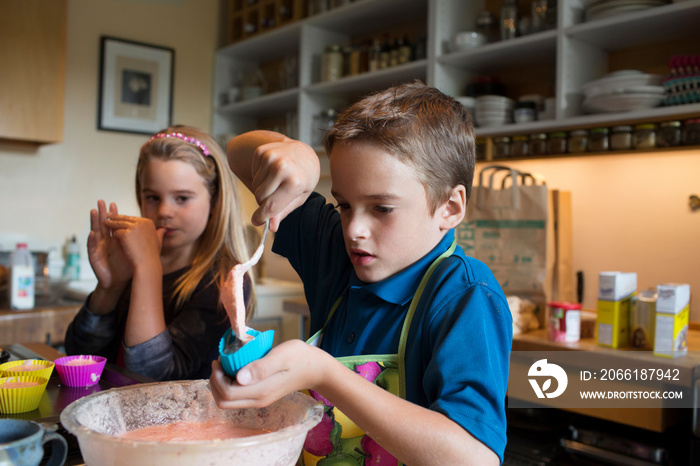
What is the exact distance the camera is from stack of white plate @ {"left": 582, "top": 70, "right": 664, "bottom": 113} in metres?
1.91

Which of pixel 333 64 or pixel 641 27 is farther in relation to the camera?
pixel 333 64

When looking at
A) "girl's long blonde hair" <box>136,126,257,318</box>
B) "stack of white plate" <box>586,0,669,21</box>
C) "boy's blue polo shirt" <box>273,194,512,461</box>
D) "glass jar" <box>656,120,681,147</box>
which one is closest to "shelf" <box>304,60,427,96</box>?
"stack of white plate" <box>586,0,669,21</box>

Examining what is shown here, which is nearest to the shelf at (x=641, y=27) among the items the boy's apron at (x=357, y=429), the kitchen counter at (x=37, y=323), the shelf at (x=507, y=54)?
the shelf at (x=507, y=54)

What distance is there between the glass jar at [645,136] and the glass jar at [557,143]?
250 millimetres

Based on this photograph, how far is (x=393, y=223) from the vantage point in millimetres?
735

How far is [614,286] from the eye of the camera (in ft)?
5.92

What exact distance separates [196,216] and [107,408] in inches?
32.3

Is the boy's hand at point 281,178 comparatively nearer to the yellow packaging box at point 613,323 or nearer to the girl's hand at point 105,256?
the girl's hand at point 105,256

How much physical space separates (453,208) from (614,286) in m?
1.22

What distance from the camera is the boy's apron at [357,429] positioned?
69 centimetres

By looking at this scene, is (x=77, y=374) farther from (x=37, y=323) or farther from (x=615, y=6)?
(x=615, y=6)

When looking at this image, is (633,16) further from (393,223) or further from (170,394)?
(170,394)

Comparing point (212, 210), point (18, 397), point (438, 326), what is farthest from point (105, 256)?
point (438, 326)

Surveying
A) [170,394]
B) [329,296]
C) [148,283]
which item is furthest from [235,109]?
[170,394]
